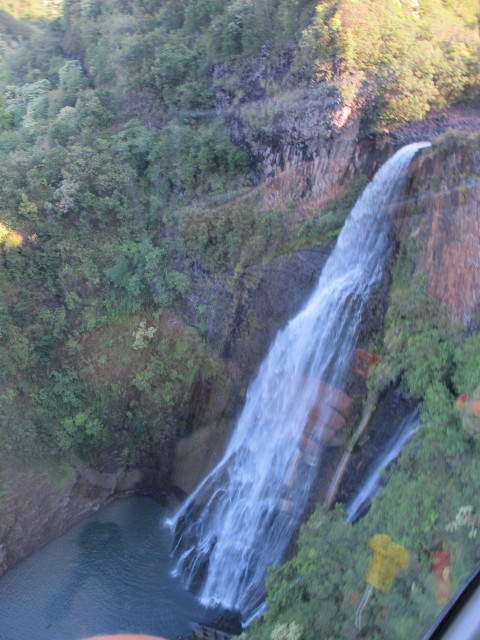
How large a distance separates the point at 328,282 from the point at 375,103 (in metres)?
2.53

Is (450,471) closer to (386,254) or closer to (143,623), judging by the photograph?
(386,254)

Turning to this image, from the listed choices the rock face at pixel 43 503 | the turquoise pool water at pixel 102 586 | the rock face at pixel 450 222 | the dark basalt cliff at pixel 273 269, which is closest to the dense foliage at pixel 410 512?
the rock face at pixel 450 222

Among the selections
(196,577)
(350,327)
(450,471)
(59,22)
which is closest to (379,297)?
(350,327)

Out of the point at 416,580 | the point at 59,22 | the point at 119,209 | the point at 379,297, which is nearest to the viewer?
the point at 416,580

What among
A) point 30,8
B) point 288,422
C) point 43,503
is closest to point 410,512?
point 288,422

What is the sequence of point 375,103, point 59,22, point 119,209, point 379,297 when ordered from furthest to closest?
1. point 59,22
2. point 119,209
3. point 375,103
4. point 379,297

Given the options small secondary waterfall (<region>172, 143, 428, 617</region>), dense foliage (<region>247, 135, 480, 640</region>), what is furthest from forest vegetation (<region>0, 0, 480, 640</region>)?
small secondary waterfall (<region>172, 143, 428, 617</region>)

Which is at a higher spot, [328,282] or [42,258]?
[328,282]

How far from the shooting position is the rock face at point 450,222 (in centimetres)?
543

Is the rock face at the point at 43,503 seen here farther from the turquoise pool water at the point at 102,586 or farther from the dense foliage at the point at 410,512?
the dense foliage at the point at 410,512

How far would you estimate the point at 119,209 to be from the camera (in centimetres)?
897

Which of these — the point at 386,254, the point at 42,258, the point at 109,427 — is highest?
the point at 386,254

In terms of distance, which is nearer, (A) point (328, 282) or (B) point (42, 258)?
(A) point (328, 282)

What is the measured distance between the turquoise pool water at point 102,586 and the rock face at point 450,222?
519 cm
